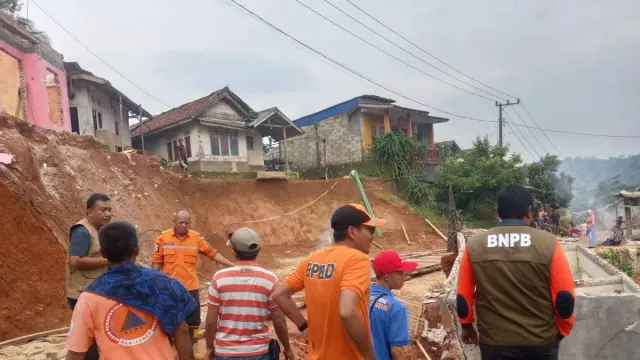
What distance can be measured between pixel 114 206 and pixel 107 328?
10052mm

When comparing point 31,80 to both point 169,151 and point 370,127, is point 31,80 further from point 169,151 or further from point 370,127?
point 370,127

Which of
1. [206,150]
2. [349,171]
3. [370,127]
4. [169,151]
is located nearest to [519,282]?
[206,150]

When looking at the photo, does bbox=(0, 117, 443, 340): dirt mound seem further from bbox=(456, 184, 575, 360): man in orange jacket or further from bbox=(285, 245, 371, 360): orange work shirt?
bbox=(456, 184, 575, 360): man in orange jacket

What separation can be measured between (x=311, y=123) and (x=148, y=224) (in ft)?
57.4

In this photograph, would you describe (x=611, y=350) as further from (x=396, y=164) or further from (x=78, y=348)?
(x=396, y=164)

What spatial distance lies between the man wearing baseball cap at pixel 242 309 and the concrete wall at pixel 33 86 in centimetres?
1325

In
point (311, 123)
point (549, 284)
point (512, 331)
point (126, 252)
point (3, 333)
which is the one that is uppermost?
point (311, 123)

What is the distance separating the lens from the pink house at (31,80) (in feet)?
44.5

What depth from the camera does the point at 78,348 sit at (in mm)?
2170

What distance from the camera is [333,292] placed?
97.0 inches

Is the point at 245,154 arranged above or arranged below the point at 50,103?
below

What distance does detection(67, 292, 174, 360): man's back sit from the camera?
2174mm

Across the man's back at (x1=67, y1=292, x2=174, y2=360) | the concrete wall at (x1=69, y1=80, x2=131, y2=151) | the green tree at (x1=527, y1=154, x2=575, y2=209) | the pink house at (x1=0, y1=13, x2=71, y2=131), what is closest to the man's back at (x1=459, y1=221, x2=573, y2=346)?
the man's back at (x1=67, y1=292, x2=174, y2=360)

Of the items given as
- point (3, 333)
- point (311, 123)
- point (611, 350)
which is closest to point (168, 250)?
point (3, 333)
